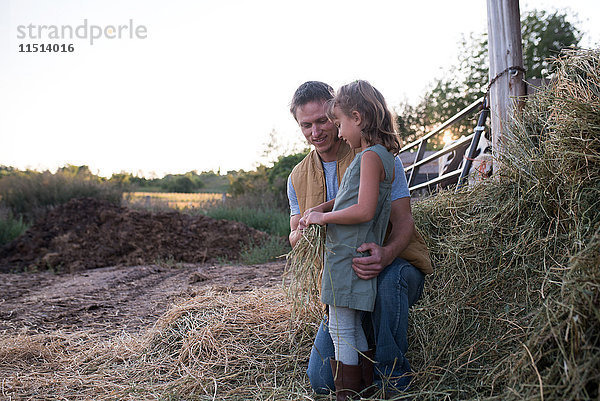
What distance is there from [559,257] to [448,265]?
2.13ft

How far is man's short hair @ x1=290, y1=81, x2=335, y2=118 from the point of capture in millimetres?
2326

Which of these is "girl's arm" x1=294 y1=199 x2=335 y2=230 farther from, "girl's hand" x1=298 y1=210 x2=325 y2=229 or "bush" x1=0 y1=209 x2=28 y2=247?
"bush" x1=0 y1=209 x2=28 y2=247

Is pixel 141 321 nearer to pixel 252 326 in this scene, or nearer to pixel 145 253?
pixel 252 326

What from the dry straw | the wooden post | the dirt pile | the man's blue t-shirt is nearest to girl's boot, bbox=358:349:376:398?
the dry straw

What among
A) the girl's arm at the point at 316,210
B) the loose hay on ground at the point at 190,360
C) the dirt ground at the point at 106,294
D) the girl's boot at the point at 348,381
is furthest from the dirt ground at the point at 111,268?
the girl's boot at the point at 348,381

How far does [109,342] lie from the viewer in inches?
125

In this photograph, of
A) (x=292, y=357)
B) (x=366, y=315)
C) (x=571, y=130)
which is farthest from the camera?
(x=292, y=357)

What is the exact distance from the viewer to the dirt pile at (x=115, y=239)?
7629 millimetres

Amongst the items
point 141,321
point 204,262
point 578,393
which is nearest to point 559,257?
point 578,393

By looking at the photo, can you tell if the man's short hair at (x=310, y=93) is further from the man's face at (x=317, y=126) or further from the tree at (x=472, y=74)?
the tree at (x=472, y=74)

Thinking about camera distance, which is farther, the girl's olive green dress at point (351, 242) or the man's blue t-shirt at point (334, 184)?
the man's blue t-shirt at point (334, 184)

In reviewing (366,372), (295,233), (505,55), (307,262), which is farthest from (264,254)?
(366,372)

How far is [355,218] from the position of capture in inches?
70.0

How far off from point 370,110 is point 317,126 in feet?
1.56
